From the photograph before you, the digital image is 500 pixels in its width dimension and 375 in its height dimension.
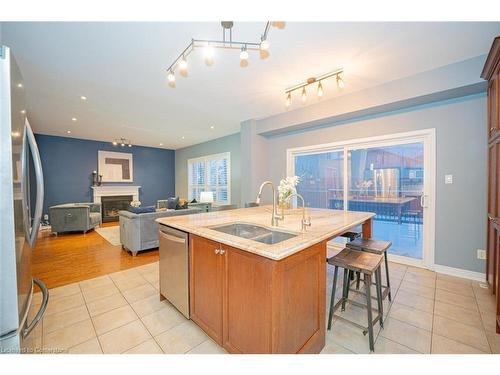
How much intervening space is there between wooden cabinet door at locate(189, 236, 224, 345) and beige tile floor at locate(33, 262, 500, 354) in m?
0.15

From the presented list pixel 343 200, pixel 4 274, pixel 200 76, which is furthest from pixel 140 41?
pixel 343 200

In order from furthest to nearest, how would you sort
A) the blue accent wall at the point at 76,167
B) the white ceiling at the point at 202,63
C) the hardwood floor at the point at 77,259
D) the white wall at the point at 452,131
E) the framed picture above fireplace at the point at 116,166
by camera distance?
the framed picture above fireplace at the point at 116,166 → the blue accent wall at the point at 76,167 → the hardwood floor at the point at 77,259 → the white wall at the point at 452,131 → the white ceiling at the point at 202,63

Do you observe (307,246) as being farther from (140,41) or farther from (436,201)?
(436,201)

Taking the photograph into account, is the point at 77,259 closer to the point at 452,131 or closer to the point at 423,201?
the point at 423,201

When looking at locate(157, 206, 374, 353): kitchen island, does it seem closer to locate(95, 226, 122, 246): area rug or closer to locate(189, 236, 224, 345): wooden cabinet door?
locate(189, 236, 224, 345): wooden cabinet door

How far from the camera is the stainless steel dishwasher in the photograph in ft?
5.71

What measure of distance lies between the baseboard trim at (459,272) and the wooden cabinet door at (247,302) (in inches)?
120

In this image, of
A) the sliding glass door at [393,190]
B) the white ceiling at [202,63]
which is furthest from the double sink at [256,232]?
the sliding glass door at [393,190]

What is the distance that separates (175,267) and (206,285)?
1.49 ft

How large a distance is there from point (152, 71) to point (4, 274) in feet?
8.42

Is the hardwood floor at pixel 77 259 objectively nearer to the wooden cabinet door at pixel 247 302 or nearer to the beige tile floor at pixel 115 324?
the beige tile floor at pixel 115 324

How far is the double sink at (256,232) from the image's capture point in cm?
174

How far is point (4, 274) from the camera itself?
89 cm
